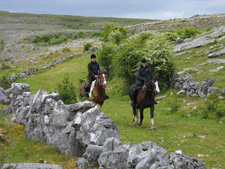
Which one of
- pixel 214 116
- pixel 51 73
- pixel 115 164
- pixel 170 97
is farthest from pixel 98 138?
pixel 51 73

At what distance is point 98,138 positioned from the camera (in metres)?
9.31

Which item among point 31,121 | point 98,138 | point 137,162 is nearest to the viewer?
point 137,162

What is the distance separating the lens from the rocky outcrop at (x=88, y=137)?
6.55m

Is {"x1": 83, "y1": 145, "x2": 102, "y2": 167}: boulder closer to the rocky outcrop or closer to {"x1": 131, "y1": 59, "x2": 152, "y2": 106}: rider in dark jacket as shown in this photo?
the rocky outcrop

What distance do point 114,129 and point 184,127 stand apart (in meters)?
7.46

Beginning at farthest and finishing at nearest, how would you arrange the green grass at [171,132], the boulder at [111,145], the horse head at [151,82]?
the horse head at [151,82] < the green grass at [171,132] < the boulder at [111,145]

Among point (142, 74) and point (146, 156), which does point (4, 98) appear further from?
point (146, 156)

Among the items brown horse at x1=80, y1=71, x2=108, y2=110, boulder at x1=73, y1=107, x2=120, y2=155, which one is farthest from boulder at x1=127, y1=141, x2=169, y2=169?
brown horse at x1=80, y1=71, x2=108, y2=110

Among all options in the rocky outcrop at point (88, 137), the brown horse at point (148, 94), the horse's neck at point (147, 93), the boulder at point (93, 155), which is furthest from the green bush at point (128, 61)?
the boulder at point (93, 155)

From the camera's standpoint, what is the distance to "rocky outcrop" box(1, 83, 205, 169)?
6551 millimetres

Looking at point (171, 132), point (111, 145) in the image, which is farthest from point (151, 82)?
point (111, 145)

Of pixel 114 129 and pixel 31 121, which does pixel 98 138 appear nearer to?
pixel 114 129

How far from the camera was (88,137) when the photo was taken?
9.74 metres

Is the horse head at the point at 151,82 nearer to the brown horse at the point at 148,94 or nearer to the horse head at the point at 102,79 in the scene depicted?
the brown horse at the point at 148,94
